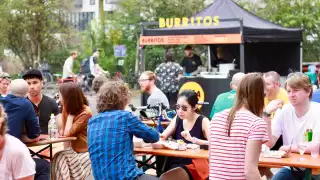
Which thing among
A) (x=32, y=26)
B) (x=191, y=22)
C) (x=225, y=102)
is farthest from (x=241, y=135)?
(x=32, y=26)

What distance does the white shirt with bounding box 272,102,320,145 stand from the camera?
5.20 m

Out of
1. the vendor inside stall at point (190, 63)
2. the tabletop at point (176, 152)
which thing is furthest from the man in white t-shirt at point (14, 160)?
the vendor inside stall at point (190, 63)

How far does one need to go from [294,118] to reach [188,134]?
1039 millimetres

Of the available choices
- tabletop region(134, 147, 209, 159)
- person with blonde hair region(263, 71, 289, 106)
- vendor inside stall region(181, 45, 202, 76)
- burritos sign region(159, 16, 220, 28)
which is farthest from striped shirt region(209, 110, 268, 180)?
vendor inside stall region(181, 45, 202, 76)

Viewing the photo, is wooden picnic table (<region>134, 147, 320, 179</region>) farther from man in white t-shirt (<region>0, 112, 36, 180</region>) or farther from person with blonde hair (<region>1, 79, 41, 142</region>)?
man in white t-shirt (<region>0, 112, 36, 180</region>)

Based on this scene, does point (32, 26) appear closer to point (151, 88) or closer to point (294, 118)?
point (151, 88)

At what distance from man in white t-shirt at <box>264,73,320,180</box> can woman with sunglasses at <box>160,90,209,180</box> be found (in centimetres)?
69

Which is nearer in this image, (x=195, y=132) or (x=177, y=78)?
(x=195, y=132)

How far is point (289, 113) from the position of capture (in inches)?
209

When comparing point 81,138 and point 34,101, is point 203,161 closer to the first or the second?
point 81,138

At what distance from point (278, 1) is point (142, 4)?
18.9 ft

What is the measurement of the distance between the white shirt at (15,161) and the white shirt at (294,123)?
2329 mm

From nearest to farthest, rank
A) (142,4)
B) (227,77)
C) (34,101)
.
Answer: (34,101)
(227,77)
(142,4)

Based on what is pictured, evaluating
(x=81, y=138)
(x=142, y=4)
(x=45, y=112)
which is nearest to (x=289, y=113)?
(x=81, y=138)
